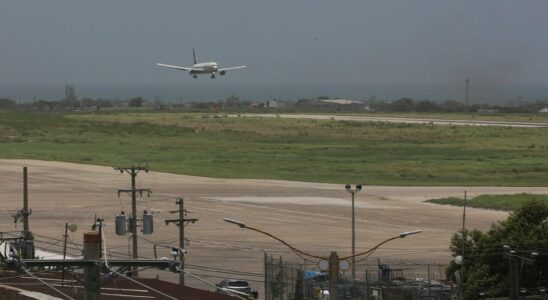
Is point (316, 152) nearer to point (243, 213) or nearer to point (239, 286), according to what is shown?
point (243, 213)

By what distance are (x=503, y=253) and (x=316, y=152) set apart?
4194 inches

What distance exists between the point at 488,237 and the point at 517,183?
197 feet

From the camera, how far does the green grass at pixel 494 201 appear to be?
87819 mm

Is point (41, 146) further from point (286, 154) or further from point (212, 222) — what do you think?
point (212, 222)

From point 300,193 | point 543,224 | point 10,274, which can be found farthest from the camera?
point 300,193

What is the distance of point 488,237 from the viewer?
2016 inches

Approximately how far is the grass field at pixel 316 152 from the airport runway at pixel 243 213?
10089mm

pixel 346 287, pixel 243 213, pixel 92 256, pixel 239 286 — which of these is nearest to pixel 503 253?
pixel 346 287

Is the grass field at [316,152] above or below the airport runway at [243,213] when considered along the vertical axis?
above

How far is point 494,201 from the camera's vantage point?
90688 mm

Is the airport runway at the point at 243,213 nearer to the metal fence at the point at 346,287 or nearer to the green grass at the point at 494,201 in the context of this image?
the green grass at the point at 494,201

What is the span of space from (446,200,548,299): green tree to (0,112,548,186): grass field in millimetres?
58260

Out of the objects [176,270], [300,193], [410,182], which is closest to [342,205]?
[300,193]

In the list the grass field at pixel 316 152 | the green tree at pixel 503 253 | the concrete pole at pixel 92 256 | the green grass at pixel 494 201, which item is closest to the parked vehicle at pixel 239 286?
the green tree at pixel 503 253
